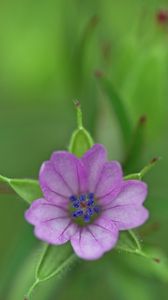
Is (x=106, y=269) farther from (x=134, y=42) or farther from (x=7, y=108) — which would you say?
(x=7, y=108)

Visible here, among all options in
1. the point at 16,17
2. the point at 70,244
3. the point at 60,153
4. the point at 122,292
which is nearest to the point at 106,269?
the point at 122,292

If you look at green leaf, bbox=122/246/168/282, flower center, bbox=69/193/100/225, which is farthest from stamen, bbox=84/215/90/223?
green leaf, bbox=122/246/168/282

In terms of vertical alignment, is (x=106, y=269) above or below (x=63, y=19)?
below

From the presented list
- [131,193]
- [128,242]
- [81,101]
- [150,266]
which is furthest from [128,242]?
[81,101]

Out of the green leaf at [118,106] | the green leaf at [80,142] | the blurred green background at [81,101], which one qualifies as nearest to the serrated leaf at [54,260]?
the green leaf at [80,142]

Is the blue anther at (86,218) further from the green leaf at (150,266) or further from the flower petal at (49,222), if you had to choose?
the green leaf at (150,266)

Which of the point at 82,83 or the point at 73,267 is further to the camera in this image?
the point at 82,83

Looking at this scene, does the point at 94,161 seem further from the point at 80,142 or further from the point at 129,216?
the point at 129,216
